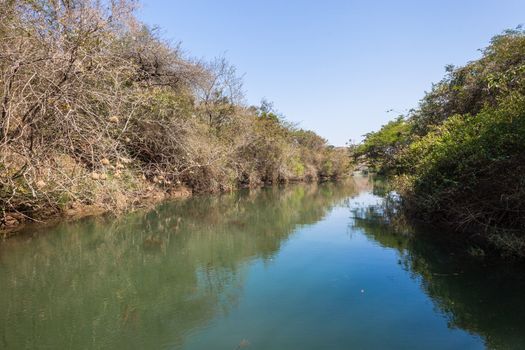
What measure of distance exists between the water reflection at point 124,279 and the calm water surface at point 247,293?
3 cm

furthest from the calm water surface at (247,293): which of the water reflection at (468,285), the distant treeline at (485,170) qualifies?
the distant treeline at (485,170)

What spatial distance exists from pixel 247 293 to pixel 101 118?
382cm

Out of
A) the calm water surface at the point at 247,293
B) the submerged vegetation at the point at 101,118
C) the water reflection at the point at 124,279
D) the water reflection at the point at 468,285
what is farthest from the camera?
the submerged vegetation at the point at 101,118

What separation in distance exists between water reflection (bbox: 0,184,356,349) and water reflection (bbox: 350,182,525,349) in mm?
3245

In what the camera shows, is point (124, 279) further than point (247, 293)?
Yes

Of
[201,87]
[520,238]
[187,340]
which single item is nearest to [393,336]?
[187,340]

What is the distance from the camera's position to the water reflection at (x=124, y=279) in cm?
496

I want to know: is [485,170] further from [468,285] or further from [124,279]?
[124,279]

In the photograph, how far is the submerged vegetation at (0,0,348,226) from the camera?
625 centimetres

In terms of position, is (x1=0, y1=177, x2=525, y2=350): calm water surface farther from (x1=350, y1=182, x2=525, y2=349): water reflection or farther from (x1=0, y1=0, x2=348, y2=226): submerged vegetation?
(x1=0, y1=0, x2=348, y2=226): submerged vegetation

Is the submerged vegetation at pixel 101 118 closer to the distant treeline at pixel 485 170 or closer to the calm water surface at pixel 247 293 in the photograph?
the calm water surface at pixel 247 293

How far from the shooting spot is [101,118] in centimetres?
654

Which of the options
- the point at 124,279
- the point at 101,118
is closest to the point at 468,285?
the point at 124,279

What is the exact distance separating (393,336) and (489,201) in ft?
17.1
